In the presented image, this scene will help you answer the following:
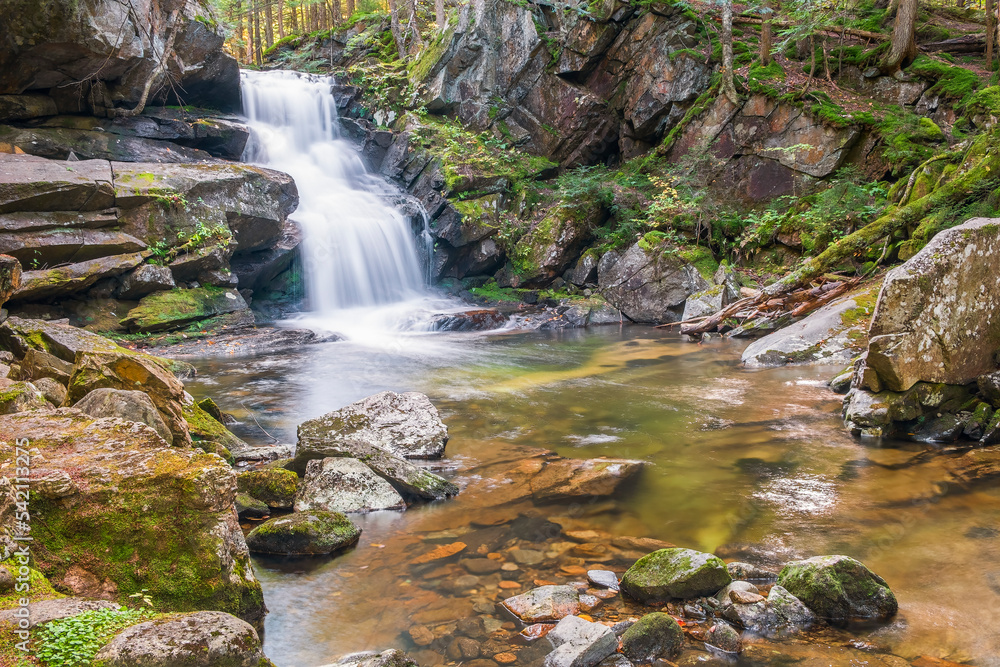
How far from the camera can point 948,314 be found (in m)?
5.37

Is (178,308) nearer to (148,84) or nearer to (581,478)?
(148,84)

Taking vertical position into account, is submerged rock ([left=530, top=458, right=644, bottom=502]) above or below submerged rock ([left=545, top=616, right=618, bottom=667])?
below

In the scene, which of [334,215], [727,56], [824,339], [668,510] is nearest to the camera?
[668,510]

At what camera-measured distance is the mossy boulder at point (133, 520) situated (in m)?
2.59

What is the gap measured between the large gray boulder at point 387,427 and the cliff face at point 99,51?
7728 mm

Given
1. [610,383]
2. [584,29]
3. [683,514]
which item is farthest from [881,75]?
[683,514]

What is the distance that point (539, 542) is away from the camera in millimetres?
4078

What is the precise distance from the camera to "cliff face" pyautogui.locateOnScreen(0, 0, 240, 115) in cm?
1117

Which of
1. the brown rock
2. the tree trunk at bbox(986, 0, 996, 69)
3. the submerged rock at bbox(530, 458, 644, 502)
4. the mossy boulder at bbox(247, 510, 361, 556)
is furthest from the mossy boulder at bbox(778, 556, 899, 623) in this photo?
the tree trunk at bbox(986, 0, 996, 69)

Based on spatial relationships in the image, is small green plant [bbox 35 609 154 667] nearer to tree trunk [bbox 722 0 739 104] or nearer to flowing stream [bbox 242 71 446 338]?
flowing stream [bbox 242 71 446 338]

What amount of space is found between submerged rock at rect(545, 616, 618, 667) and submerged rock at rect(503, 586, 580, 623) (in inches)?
8.7

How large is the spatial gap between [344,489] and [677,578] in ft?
9.02

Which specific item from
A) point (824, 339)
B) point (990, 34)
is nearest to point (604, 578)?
point (824, 339)

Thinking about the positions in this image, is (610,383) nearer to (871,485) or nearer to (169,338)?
(871,485)
